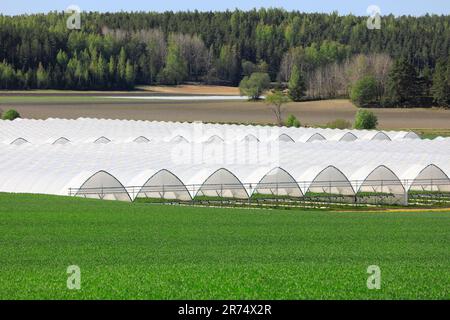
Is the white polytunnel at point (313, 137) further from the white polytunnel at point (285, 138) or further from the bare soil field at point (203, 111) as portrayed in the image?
the bare soil field at point (203, 111)

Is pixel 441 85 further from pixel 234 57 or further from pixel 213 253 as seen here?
pixel 213 253

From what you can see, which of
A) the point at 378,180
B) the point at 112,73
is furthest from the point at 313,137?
the point at 112,73

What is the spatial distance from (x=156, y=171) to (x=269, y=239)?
2003 centimetres

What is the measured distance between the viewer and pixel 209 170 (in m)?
42.6

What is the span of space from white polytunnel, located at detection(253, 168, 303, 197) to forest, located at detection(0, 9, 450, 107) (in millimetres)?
72177

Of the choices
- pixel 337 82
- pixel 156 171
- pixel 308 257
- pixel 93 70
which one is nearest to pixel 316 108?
pixel 337 82

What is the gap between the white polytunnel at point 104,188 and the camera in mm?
39031

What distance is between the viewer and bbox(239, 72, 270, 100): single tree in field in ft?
432

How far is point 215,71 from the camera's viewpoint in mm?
173500

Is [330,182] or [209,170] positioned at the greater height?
[209,170]

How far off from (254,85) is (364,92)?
64.7 ft

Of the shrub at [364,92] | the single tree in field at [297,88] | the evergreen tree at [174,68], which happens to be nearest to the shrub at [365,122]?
the shrub at [364,92]

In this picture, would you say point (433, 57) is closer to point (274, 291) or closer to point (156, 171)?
point (156, 171)

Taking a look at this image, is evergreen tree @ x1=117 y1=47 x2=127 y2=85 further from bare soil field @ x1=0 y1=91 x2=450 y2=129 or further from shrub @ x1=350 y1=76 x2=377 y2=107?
shrub @ x1=350 y1=76 x2=377 y2=107
